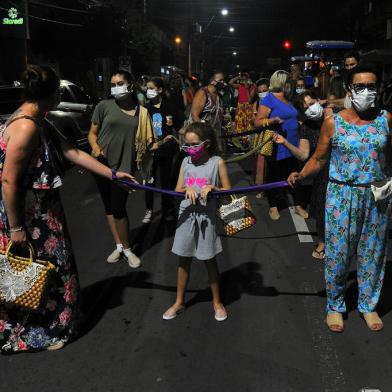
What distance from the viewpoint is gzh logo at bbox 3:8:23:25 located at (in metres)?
22.3

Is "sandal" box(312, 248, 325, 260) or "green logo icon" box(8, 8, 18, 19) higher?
"green logo icon" box(8, 8, 18, 19)

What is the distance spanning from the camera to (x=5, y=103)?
9594 millimetres

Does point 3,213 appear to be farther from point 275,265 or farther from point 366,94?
point 275,265

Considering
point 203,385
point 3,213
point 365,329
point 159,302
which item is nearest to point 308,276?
point 365,329

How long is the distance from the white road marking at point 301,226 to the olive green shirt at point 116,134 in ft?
7.40

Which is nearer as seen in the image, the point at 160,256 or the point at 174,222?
the point at 160,256

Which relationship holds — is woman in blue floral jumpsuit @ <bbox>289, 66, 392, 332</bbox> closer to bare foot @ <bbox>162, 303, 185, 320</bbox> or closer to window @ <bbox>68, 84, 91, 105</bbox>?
bare foot @ <bbox>162, 303, 185, 320</bbox>

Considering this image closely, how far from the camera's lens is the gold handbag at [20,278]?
10.1 ft

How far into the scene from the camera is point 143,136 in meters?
4.93

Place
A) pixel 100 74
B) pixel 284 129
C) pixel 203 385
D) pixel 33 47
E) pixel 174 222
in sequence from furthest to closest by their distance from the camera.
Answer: pixel 100 74 < pixel 33 47 < pixel 174 222 < pixel 284 129 < pixel 203 385

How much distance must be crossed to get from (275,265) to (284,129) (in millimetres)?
1938

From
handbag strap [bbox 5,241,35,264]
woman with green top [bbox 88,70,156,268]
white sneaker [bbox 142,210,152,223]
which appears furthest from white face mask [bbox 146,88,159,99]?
handbag strap [bbox 5,241,35,264]

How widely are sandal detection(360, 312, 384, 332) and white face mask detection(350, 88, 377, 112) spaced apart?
153cm

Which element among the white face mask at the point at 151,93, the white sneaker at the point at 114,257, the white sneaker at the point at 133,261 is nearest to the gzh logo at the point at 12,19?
the white face mask at the point at 151,93
